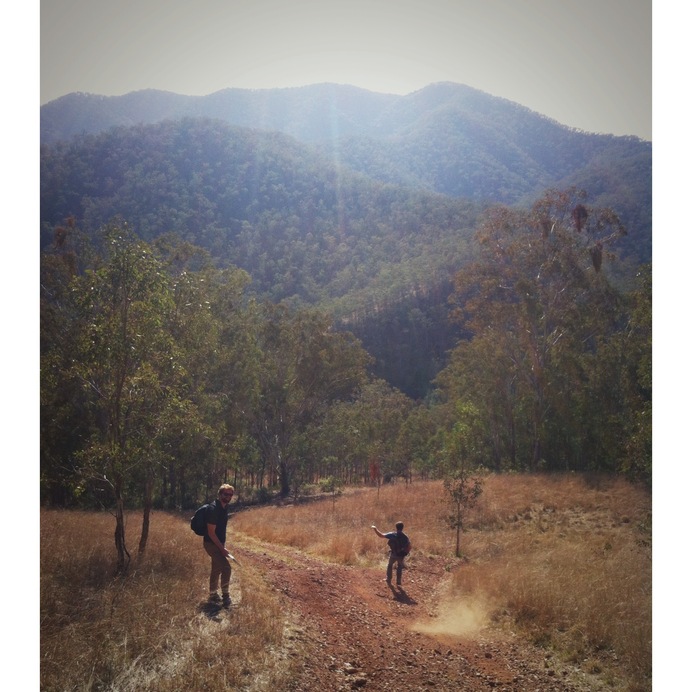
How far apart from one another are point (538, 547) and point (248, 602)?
23.0 ft

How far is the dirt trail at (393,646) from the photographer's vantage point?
16.1ft

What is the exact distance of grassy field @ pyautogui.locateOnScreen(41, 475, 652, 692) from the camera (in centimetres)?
465

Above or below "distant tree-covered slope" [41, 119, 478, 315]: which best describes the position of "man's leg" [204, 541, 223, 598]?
below

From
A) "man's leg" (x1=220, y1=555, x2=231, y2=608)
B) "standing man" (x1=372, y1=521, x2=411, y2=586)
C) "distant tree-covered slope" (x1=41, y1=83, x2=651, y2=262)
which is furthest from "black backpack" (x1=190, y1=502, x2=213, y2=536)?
"distant tree-covered slope" (x1=41, y1=83, x2=651, y2=262)

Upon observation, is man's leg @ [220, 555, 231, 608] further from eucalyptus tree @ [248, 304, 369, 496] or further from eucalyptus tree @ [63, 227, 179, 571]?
eucalyptus tree @ [248, 304, 369, 496]

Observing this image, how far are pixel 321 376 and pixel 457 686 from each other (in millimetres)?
20172

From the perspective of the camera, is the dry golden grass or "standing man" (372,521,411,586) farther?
"standing man" (372,521,411,586)

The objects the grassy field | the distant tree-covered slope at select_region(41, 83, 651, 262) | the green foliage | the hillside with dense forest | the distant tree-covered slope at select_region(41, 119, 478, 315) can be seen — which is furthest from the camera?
the distant tree-covered slope at select_region(41, 83, 651, 262)

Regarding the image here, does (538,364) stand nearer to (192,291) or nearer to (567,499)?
(567,499)

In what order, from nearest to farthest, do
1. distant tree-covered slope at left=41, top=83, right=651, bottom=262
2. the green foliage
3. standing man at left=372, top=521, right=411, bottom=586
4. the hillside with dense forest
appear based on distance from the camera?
1. the hillside with dense forest
2. standing man at left=372, top=521, right=411, bottom=586
3. the green foliage
4. distant tree-covered slope at left=41, top=83, right=651, bottom=262

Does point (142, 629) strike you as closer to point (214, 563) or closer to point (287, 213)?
point (214, 563)

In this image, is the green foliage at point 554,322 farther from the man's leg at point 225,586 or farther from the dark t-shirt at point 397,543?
the man's leg at point 225,586

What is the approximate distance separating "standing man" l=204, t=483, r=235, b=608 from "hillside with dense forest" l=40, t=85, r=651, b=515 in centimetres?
138
